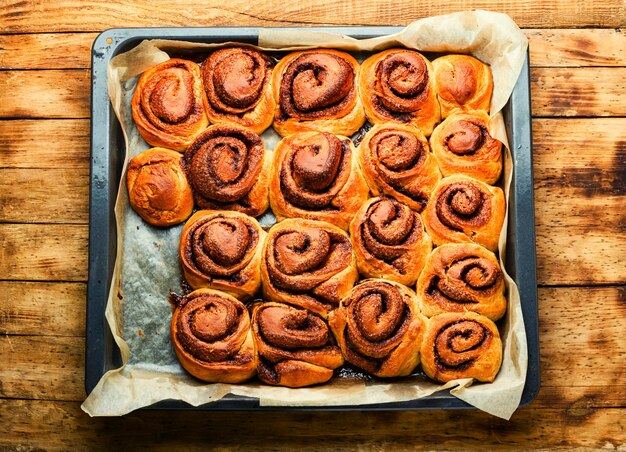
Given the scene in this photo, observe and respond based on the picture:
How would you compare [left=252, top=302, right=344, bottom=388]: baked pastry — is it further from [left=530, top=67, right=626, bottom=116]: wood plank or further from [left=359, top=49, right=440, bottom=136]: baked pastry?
[left=530, top=67, right=626, bottom=116]: wood plank

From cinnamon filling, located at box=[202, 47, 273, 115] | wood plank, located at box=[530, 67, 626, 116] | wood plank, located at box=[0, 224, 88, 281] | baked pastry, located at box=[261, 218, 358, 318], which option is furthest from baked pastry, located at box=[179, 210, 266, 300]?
wood plank, located at box=[530, 67, 626, 116]

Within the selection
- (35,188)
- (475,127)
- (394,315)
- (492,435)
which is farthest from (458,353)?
(35,188)

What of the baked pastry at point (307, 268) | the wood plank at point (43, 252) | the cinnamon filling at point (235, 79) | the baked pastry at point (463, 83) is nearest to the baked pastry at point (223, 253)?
the baked pastry at point (307, 268)

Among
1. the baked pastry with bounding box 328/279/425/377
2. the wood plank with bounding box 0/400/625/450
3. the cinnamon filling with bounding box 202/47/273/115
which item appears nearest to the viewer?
the baked pastry with bounding box 328/279/425/377

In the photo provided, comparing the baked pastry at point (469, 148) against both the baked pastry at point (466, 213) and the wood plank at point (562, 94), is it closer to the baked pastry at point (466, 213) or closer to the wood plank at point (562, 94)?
the baked pastry at point (466, 213)

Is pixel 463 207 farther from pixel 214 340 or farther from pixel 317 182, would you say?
pixel 214 340

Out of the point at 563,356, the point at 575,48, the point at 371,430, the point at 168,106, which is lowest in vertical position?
the point at 371,430

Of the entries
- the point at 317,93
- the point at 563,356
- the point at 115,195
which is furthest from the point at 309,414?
the point at 317,93
